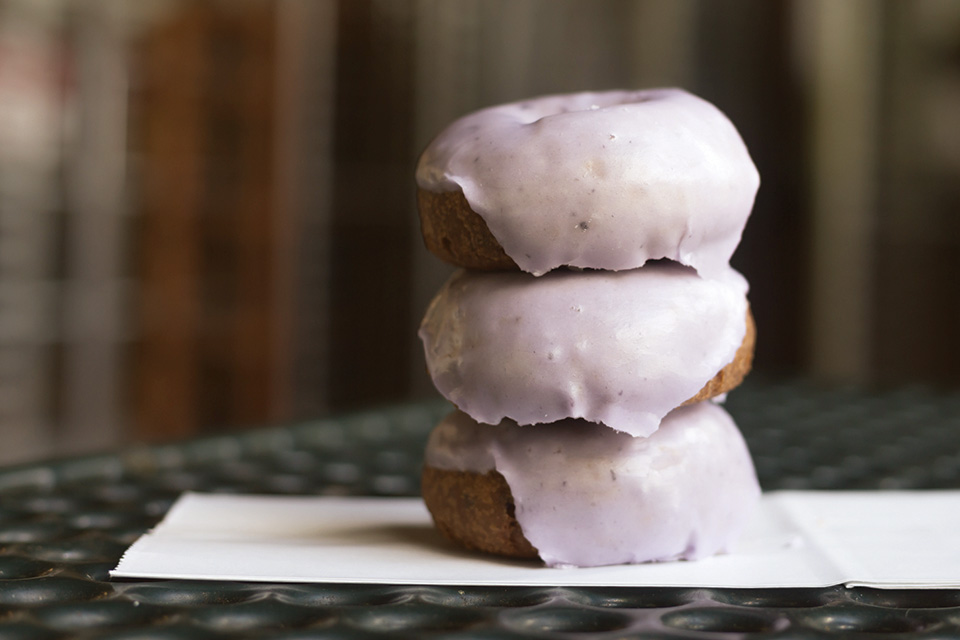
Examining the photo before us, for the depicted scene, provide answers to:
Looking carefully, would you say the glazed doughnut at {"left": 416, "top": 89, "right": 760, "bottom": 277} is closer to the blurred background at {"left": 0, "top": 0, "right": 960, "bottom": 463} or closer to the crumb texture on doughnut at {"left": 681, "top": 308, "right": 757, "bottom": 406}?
the crumb texture on doughnut at {"left": 681, "top": 308, "right": 757, "bottom": 406}

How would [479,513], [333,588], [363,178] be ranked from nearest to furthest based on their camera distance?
1. [333,588]
2. [479,513]
3. [363,178]

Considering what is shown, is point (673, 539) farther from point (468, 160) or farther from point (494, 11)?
point (494, 11)

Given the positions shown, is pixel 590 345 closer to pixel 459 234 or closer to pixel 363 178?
pixel 459 234

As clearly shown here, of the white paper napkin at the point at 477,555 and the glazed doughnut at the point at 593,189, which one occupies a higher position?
the glazed doughnut at the point at 593,189

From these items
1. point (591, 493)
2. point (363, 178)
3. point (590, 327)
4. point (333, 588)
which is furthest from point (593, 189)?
point (363, 178)

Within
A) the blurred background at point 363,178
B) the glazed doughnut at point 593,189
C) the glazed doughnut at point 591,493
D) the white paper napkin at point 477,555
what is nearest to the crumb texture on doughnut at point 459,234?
the glazed doughnut at point 593,189

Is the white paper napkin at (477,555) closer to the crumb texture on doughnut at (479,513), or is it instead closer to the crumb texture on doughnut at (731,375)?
the crumb texture on doughnut at (479,513)

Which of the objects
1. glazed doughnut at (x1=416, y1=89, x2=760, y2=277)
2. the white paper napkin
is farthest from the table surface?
glazed doughnut at (x1=416, y1=89, x2=760, y2=277)
